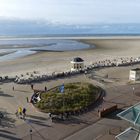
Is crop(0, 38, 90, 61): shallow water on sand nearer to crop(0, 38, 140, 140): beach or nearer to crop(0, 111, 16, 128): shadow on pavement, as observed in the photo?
crop(0, 38, 140, 140): beach

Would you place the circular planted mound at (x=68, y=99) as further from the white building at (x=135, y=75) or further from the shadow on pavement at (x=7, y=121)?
the white building at (x=135, y=75)

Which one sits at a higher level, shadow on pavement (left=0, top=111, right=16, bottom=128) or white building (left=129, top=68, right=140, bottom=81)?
white building (left=129, top=68, right=140, bottom=81)

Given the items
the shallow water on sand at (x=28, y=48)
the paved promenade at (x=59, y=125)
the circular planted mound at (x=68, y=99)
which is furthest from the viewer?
the shallow water on sand at (x=28, y=48)

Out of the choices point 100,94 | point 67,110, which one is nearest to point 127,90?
point 100,94

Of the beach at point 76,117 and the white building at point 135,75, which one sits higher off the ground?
the white building at point 135,75

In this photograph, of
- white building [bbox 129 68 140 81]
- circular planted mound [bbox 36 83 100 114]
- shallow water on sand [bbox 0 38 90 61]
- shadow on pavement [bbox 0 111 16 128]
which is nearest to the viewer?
shadow on pavement [bbox 0 111 16 128]

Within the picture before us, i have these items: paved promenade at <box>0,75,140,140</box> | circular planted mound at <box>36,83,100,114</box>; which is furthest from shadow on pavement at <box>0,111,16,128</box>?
circular planted mound at <box>36,83,100,114</box>

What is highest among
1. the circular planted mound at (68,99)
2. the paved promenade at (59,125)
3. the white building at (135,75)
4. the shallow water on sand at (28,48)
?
the shallow water on sand at (28,48)

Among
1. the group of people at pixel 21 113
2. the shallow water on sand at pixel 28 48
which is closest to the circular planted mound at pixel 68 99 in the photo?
the group of people at pixel 21 113

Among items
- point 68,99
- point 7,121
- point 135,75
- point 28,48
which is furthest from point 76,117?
point 28,48
